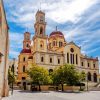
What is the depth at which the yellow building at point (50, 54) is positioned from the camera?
233 feet

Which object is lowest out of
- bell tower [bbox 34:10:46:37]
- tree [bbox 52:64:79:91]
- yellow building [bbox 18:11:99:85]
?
tree [bbox 52:64:79:91]

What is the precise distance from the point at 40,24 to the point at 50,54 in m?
9.90

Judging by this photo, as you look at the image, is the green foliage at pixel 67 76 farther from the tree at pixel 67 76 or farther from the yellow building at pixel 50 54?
the yellow building at pixel 50 54

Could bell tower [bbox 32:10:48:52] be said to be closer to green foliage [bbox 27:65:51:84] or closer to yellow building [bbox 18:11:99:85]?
yellow building [bbox 18:11:99:85]

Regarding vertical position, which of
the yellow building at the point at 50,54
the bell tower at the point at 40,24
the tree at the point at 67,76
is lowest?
the tree at the point at 67,76

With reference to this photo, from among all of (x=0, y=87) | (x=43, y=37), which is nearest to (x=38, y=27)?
(x=43, y=37)

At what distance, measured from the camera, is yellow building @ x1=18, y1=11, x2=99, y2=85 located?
70.9 meters

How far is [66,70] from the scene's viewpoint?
184ft

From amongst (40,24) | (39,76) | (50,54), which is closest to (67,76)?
(39,76)

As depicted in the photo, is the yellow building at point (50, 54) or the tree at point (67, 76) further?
the yellow building at point (50, 54)

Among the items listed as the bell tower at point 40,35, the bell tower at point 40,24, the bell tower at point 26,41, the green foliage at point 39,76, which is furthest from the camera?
the bell tower at point 26,41

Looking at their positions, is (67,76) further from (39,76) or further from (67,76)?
(39,76)

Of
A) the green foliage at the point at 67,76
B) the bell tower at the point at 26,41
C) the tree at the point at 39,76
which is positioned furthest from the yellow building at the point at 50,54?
the green foliage at the point at 67,76

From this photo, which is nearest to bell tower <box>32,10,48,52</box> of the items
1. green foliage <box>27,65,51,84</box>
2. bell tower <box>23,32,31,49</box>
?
bell tower <box>23,32,31,49</box>
